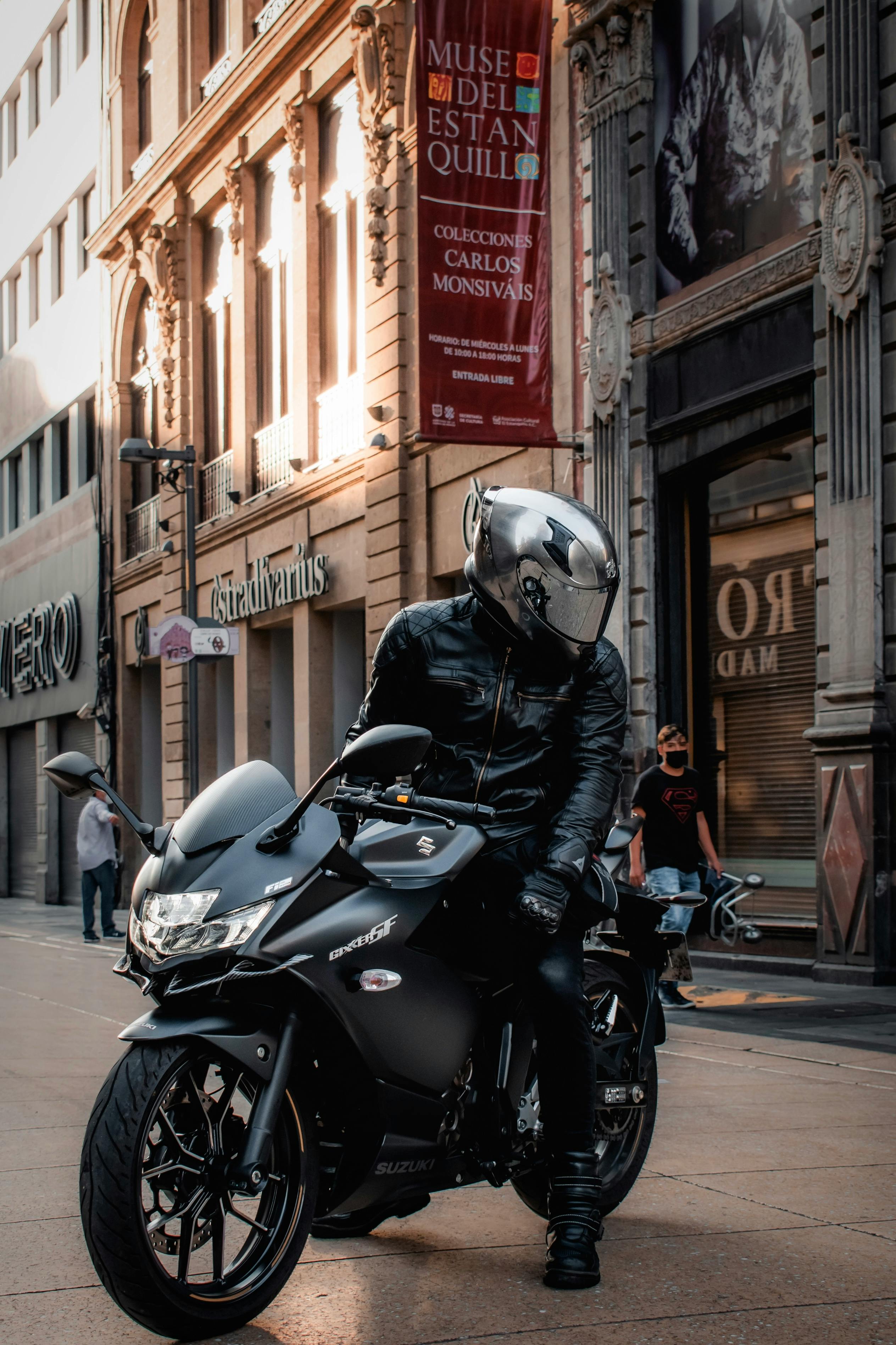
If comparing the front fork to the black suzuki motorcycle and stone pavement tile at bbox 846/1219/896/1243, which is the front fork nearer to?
the black suzuki motorcycle

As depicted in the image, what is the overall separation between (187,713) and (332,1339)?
23738 mm

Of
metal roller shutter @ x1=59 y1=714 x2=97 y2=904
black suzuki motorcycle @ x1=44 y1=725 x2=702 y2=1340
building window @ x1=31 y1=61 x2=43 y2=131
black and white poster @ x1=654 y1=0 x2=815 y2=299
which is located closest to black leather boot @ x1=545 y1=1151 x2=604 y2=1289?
black suzuki motorcycle @ x1=44 y1=725 x2=702 y2=1340

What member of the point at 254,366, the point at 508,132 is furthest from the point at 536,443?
the point at 254,366

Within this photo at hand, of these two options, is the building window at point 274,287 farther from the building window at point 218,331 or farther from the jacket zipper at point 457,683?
the jacket zipper at point 457,683

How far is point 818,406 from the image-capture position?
1253cm

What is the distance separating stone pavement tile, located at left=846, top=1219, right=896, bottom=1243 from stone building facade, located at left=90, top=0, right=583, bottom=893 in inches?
465

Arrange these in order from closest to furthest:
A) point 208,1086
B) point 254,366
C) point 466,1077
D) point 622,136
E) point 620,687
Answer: point 208,1086, point 466,1077, point 620,687, point 622,136, point 254,366

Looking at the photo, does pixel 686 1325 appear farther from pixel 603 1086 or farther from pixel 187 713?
pixel 187 713

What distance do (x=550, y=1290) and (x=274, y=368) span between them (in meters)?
21.5

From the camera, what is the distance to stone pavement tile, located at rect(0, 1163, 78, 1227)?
4.61m

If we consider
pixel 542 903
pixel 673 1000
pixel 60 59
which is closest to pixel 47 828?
pixel 60 59

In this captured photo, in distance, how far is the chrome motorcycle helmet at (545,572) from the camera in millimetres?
4082

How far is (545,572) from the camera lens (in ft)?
13.4

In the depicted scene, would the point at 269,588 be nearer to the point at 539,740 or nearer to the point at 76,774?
the point at 539,740
